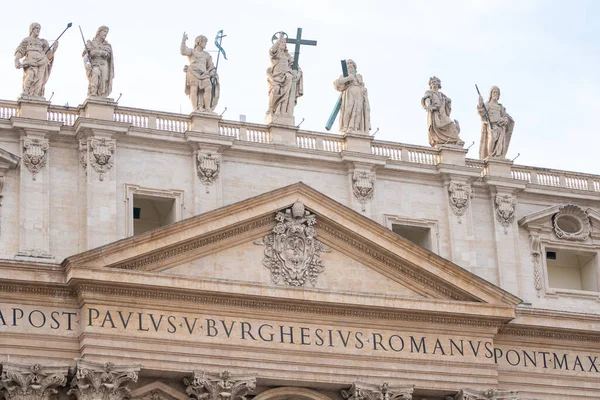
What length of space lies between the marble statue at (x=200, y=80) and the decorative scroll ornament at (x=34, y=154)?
422 cm

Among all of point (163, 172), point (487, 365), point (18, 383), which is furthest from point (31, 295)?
point (487, 365)

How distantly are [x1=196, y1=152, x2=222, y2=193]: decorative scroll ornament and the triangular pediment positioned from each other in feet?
5.55

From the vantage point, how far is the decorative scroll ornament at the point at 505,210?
4625 cm

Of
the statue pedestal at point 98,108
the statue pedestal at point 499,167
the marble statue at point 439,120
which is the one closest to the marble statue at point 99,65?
the statue pedestal at point 98,108

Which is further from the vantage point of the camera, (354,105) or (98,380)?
(354,105)

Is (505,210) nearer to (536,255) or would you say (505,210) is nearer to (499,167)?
(499,167)

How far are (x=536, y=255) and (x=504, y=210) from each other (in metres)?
1.49

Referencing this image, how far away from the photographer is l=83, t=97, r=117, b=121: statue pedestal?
42.6 m

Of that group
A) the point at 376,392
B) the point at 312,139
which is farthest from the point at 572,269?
the point at 376,392

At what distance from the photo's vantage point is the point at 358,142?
4519 centimetres

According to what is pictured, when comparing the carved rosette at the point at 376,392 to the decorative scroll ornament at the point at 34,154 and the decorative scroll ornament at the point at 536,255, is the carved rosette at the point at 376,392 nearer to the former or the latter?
the decorative scroll ornament at the point at 536,255

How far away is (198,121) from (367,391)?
26.6 ft

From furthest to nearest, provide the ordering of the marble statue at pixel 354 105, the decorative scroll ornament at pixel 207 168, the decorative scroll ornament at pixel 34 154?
the marble statue at pixel 354 105 < the decorative scroll ornament at pixel 207 168 < the decorative scroll ornament at pixel 34 154

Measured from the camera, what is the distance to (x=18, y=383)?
39.0 meters
